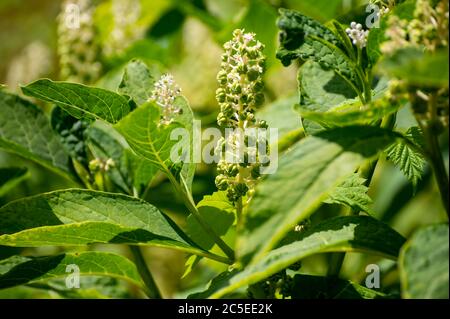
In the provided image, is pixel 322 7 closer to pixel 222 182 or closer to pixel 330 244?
pixel 222 182

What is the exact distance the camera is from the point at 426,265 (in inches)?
27.8

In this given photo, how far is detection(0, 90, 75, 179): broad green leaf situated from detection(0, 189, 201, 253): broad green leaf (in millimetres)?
305

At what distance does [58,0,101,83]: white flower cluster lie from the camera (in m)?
1.93

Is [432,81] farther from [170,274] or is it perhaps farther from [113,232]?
[170,274]

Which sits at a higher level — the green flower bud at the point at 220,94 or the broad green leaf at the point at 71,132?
the broad green leaf at the point at 71,132

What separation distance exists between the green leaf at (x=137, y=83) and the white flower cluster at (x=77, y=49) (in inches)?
32.0

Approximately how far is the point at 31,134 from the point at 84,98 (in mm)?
411

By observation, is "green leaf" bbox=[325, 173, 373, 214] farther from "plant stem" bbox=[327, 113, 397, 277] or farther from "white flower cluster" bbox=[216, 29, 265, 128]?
"white flower cluster" bbox=[216, 29, 265, 128]

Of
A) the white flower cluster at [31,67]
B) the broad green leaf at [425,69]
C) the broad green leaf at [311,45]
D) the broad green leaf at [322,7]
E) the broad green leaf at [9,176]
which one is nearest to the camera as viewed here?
the broad green leaf at [425,69]

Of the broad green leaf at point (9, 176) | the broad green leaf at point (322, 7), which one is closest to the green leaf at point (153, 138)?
the broad green leaf at point (9, 176)

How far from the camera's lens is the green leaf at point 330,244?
2.57 ft

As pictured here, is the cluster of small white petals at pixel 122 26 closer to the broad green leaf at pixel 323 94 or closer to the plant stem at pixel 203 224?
the broad green leaf at pixel 323 94

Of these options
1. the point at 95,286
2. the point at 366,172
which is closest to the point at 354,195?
the point at 366,172
